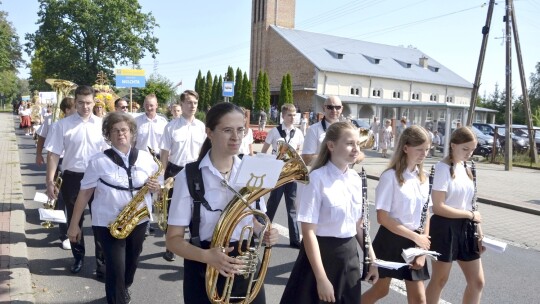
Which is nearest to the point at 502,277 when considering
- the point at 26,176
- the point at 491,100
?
the point at 26,176

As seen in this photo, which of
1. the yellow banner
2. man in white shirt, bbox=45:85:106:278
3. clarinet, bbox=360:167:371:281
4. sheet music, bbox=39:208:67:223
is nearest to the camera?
clarinet, bbox=360:167:371:281

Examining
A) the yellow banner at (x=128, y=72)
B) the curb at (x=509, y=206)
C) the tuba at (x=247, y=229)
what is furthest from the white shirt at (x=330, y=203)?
the yellow banner at (x=128, y=72)

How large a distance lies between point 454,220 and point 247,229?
200 centimetres

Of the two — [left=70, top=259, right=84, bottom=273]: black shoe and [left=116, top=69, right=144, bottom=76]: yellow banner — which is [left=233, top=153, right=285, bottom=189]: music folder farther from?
[left=116, top=69, right=144, bottom=76]: yellow banner

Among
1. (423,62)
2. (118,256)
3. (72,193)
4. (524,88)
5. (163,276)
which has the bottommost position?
(163,276)

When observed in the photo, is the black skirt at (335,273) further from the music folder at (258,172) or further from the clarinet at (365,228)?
the music folder at (258,172)

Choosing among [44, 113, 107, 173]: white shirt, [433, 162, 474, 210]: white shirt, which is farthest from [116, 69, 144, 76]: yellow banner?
[433, 162, 474, 210]: white shirt

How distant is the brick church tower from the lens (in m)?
53.9

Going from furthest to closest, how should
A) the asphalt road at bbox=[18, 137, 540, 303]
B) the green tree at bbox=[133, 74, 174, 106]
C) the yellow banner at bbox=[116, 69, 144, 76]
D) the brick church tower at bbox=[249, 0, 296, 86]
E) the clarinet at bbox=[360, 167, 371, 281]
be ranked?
1. the brick church tower at bbox=[249, 0, 296, 86]
2. the green tree at bbox=[133, 74, 174, 106]
3. the yellow banner at bbox=[116, 69, 144, 76]
4. the asphalt road at bbox=[18, 137, 540, 303]
5. the clarinet at bbox=[360, 167, 371, 281]

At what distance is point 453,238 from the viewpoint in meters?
3.66

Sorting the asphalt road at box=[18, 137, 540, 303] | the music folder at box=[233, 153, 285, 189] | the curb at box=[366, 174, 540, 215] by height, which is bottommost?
the asphalt road at box=[18, 137, 540, 303]

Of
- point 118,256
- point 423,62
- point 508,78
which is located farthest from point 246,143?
point 423,62

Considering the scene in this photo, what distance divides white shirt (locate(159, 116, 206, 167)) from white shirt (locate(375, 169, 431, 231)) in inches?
134

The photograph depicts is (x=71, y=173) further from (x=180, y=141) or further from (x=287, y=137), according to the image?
(x=287, y=137)
